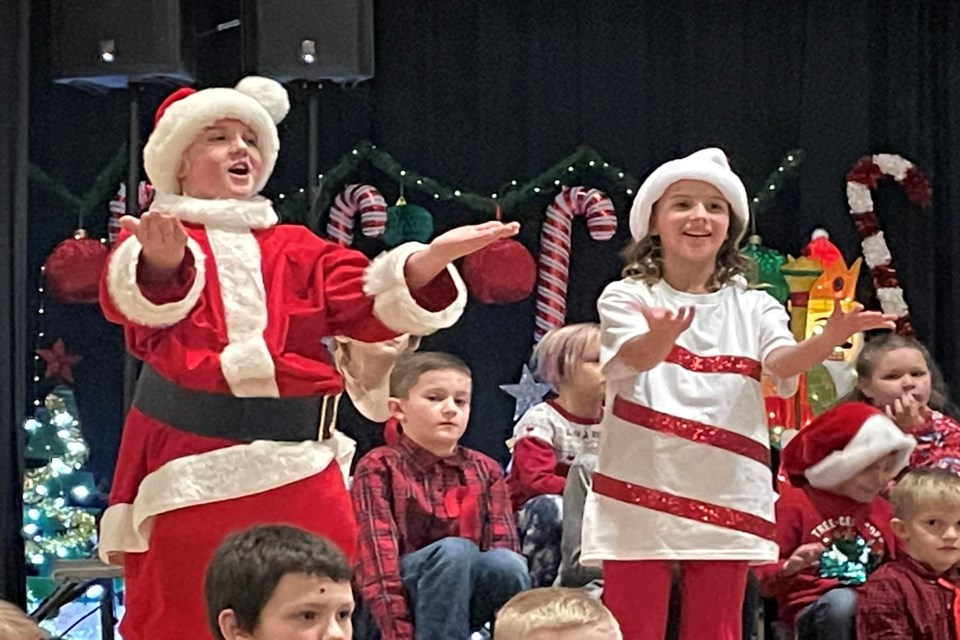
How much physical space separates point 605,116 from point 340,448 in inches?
119

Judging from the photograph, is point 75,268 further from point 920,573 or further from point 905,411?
point 920,573

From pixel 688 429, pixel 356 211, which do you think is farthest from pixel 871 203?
pixel 688 429

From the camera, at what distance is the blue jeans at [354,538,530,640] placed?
340 centimetres

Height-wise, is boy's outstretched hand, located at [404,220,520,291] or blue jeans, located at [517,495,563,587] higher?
boy's outstretched hand, located at [404,220,520,291]

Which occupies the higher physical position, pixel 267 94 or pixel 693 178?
pixel 267 94

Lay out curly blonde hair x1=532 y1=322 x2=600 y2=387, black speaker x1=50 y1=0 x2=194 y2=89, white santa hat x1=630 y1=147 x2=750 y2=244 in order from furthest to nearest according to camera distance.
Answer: black speaker x1=50 y1=0 x2=194 y2=89, curly blonde hair x1=532 y1=322 x2=600 y2=387, white santa hat x1=630 y1=147 x2=750 y2=244

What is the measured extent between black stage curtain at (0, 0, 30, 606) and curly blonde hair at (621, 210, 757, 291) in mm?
2044

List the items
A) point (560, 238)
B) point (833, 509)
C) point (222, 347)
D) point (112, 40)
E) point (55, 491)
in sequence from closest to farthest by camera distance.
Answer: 1. point (222, 347)
2. point (833, 509)
3. point (112, 40)
4. point (55, 491)
5. point (560, 238)

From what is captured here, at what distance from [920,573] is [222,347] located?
1.62m

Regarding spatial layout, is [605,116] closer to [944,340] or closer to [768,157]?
[768,157]

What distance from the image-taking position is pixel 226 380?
262 cm

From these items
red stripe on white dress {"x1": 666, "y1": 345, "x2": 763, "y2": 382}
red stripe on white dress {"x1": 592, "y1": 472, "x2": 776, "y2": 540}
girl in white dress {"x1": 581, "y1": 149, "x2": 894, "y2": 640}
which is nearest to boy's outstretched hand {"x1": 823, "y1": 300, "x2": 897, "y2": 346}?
girl in white dress {"x1": 581, "y1": 149, "x2": 894, "y2": 640}

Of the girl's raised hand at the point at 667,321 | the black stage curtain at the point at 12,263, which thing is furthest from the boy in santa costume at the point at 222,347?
the black stage curtain at the point at 12,263

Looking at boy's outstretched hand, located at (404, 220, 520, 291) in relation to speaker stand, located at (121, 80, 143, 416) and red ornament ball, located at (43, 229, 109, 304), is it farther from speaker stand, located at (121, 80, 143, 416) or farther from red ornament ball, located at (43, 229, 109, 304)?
red ornament ball, located at (43, 229, 109, 304)
